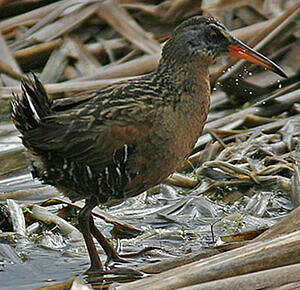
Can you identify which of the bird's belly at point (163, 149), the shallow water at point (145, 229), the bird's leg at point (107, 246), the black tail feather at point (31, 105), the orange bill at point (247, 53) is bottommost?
the shallow water at point (145, 229)

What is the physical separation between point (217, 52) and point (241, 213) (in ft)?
3.74

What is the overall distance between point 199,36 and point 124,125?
0.67 metres

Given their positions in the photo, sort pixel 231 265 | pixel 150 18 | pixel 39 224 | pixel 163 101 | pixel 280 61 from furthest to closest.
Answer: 1. pixel 150 18
2. pixel 280 61
3. pixel 39 224
4. pixel 163 101
5. pixel 231 265

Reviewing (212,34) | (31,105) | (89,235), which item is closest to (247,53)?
(212,34)

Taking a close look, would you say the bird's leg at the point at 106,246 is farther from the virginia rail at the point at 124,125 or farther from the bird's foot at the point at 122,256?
the virginia rail at the point at 124,125

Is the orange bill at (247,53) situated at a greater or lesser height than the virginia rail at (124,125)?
greater

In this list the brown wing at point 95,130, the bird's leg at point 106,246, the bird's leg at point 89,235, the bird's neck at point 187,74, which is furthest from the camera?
the bird's leg at point 106,246

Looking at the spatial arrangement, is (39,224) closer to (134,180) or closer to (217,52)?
(134,180)

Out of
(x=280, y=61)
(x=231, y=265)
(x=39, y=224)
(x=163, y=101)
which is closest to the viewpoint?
(x=231, y=265)

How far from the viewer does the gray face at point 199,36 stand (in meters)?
3.80

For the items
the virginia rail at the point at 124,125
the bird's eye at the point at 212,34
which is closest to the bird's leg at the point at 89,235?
the virginia rail at the point at 124,125

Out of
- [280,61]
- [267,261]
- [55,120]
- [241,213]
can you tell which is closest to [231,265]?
[267,261]

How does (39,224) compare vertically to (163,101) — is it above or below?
below

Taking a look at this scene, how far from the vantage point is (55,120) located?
12.1 ft
